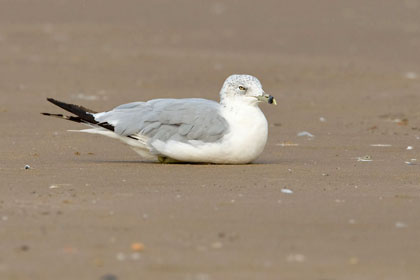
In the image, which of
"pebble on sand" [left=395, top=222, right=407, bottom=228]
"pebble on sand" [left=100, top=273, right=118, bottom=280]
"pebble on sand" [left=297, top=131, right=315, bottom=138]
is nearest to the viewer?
"pebble on sand" [left=100, top=273, right=118, bottom=280]

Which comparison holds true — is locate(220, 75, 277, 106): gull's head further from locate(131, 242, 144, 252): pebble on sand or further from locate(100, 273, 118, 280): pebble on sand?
locate(100, 273, 118, 280): pebble on sand

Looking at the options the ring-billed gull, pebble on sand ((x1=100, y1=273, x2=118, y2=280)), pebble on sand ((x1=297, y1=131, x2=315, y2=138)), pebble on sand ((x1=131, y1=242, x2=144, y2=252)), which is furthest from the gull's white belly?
pebble on sand ((x1=100, y1=273, x2=118, y2=280))

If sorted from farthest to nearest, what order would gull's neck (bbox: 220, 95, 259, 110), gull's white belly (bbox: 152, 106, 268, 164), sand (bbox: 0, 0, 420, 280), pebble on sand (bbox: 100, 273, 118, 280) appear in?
gull's neck (bbox: 220, 95, 259, 110) < gull's white belly (bbox: 152, 106, 268, 164) < sand (bbox: 0, 0, 420, 280) < pebble on sand (bbox: 100, 273, 118, 280)

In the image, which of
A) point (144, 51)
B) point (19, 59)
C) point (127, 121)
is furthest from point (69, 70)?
point (127, 121)

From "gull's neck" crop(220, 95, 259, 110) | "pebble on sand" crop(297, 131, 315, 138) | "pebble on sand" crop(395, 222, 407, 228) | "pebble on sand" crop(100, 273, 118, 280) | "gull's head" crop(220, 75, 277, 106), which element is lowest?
"pebble on sand" crop(100, 273, 118, 280)

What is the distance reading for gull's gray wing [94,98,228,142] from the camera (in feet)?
27.3

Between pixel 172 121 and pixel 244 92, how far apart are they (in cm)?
67

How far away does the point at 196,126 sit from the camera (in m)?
8.32

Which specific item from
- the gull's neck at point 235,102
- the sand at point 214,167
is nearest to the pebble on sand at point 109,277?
the sand at point 214,167

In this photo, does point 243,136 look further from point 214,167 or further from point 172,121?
point 172,121

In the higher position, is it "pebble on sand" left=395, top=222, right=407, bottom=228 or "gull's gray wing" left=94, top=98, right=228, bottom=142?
"gull's gray wing" left=94, top=98, right=228, bottom=142

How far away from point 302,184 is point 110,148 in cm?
295

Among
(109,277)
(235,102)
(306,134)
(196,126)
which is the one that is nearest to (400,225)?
(109,277)

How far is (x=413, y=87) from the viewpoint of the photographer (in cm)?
1489
